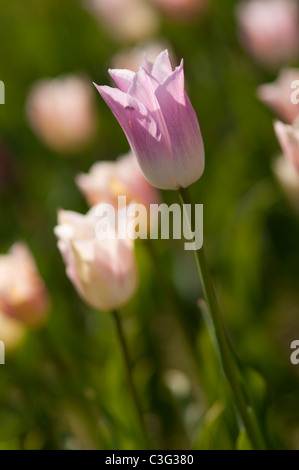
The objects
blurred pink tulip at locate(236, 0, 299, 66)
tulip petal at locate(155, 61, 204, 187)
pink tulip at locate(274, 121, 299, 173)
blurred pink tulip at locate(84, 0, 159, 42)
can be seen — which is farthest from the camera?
blurred pink tulip at locate(84, 0, 159, 42)

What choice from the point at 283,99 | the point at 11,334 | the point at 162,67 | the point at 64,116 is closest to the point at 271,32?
the point at 64,116

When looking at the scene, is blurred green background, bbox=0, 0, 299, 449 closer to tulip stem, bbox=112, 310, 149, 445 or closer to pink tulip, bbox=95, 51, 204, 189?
tulip stem, bbox=112, 310, 149, 445

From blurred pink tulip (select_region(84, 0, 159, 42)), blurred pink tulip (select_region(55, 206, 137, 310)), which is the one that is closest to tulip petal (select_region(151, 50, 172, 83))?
blurred pink tulip (select_region(55, 206, 137, 310))

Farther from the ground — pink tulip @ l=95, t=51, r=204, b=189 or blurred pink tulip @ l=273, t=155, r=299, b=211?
pink tulip @ l=95, t=51, r=204, b=189

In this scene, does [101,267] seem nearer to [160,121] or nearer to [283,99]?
[160,121]

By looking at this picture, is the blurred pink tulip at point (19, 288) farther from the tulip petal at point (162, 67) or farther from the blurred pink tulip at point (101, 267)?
the tulip petal at point (162, 67)

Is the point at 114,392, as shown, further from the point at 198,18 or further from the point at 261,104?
the point at 198,18
